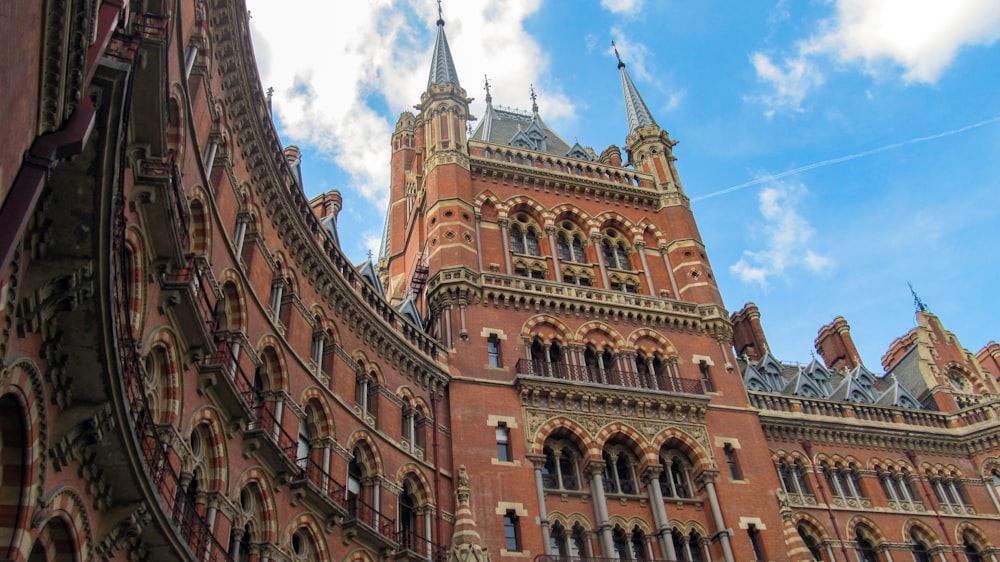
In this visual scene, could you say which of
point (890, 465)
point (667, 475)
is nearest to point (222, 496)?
point (667, 475)

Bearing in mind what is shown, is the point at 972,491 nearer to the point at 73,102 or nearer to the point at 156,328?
the point at 156,328

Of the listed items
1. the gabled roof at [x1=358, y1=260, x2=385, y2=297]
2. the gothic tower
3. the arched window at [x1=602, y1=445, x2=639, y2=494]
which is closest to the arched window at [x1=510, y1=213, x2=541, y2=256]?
the gothic tower

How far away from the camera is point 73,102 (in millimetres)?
10812

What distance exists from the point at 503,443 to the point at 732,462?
376 inches

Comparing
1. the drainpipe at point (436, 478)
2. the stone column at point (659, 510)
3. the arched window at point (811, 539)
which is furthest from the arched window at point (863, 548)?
the drainpipe at point (436, 478)

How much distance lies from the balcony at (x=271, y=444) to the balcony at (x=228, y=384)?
1.35 ft

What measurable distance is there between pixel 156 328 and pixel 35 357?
17.2ft

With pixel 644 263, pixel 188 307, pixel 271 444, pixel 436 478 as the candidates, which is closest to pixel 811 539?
pixel 644 263

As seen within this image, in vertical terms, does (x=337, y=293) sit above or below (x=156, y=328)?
above

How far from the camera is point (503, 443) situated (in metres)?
32.4

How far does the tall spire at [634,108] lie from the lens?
49.8m

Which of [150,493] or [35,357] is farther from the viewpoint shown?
[150,493]

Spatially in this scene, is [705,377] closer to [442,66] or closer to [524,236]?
[524,236]

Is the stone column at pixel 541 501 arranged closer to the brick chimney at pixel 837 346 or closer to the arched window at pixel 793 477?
the arched window at pixel 793 477
